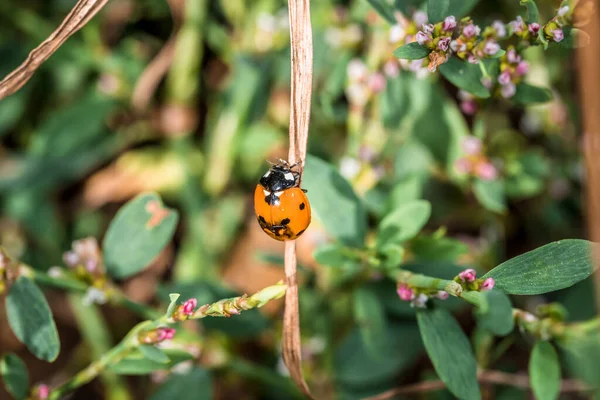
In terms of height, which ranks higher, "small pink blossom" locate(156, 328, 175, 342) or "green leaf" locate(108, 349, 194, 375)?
"small pink blossom" locate(156, 328, 175, 342)

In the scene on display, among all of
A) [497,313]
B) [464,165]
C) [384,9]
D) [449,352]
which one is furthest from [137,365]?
[464,165]

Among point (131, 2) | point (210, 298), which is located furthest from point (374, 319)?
point (131, 2)

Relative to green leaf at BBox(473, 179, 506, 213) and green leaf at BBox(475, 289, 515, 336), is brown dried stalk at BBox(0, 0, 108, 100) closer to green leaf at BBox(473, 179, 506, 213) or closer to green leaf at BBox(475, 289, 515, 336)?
green leaf at BBox(475, 289, 515, 336)

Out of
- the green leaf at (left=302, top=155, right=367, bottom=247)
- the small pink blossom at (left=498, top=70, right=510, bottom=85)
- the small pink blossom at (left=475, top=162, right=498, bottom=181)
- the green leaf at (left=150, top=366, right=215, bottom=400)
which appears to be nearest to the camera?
the small pink blossom at (left=498, top=70, right=510, bottom=85)

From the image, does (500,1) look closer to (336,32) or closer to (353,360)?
(336,32)

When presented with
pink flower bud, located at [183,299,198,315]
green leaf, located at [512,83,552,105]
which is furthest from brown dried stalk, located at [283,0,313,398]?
green leaf, located at [512,83,552,105]

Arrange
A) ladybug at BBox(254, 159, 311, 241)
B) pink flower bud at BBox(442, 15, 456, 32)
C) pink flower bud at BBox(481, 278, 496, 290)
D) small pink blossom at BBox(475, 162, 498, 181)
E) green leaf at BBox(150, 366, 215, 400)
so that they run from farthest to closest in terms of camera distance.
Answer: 1. small pink blossom at BBox(475, 162, 498, 181)
2. green leaf at BBox(150, 366, 215, 400)
3. ladybug at BBox(254, 159, 311, 241)
4. pink flower bud at BBox(442, 15, 456, 32)
5. pink flower bud at BBox(481, 278, 496, 290)

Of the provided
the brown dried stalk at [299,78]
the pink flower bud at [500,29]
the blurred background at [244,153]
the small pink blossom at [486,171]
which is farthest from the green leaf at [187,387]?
the pink flower bud at [500,29]
